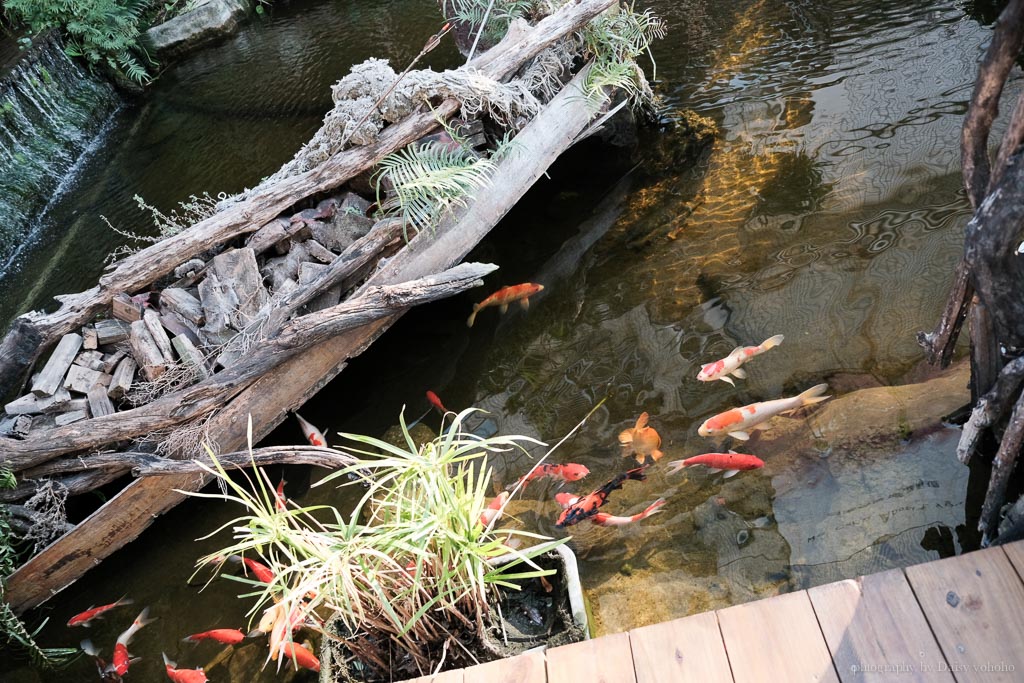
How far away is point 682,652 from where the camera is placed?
7.57ft

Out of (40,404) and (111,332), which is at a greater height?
(111,332)

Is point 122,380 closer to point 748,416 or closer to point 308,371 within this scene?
point 308,371

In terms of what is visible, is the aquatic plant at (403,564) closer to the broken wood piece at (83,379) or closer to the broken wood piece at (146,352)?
the broken wood piece at (146,352)

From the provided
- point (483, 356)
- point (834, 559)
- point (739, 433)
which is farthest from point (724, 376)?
point (483, 356)

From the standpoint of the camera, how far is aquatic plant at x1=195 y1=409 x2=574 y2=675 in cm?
228

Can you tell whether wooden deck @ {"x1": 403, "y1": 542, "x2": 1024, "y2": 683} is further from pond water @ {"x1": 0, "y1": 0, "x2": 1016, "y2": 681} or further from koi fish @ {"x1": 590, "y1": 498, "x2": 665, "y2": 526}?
koi fish @ {"x1": 590, "y1": 498, "x2": 665, "y2": 526}

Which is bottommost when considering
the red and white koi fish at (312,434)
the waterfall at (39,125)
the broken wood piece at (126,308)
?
the red and white koi fish at (312,434)

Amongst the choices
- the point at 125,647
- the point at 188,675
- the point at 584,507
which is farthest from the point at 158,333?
the point at 584,507

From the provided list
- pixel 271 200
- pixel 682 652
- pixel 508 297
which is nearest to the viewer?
pixel 682 652

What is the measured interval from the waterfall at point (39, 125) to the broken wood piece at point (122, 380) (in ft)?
12.5

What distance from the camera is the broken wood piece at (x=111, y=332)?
14.1 ft

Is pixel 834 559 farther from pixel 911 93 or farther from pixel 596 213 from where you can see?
pixel 911 93

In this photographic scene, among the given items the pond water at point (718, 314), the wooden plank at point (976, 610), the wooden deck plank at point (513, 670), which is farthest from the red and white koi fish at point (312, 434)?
the wooden plank at point (976, 610)

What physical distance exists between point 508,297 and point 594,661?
9.45 feet
